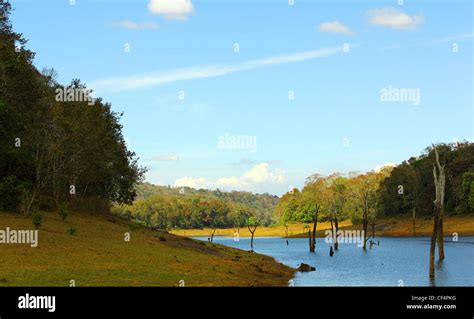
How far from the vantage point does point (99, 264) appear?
41.7 metres

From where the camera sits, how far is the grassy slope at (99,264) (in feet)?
117

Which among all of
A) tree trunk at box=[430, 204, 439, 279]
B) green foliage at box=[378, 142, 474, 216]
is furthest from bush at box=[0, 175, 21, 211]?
green foliage at box=[378, 142, 474, 216]

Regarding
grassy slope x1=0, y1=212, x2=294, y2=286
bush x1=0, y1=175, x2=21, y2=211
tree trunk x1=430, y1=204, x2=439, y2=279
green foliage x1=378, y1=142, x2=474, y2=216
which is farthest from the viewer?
green foliage x1=378, y1=142, x2=474, y2=216

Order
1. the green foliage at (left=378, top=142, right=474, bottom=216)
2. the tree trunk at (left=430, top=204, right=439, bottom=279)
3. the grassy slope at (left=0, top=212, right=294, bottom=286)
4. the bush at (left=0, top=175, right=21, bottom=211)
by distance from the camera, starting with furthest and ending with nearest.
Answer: the green foliage at (left=378, top=142, right=474, bottom=216), the bush at (left=0, top=175, right=21, bottom=211), the tree trunk at (left=430, top=204, right=439, bottom=279), the grassy slope at (left=0, top=212, right=294, bottom=286)

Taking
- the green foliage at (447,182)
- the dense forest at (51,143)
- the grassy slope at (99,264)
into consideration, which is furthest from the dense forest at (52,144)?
the green foliage at (447,182)

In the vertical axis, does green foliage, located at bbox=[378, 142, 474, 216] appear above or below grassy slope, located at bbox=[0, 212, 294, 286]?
above

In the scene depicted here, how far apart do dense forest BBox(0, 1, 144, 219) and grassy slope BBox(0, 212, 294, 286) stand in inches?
306

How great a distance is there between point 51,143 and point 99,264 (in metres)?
36.3

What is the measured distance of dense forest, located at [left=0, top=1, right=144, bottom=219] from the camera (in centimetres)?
6481

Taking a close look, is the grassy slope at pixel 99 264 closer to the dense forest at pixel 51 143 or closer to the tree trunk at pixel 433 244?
the dense forest at pixel 51 143

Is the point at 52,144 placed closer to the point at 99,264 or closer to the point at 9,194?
the point at 9,194

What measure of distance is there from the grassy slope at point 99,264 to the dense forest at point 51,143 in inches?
306

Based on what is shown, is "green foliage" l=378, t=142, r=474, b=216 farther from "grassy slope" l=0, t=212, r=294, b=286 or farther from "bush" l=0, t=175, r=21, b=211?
"bush" l=0, t=175, r=21, b=211

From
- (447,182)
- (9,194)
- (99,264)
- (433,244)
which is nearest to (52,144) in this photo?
(9,194)
